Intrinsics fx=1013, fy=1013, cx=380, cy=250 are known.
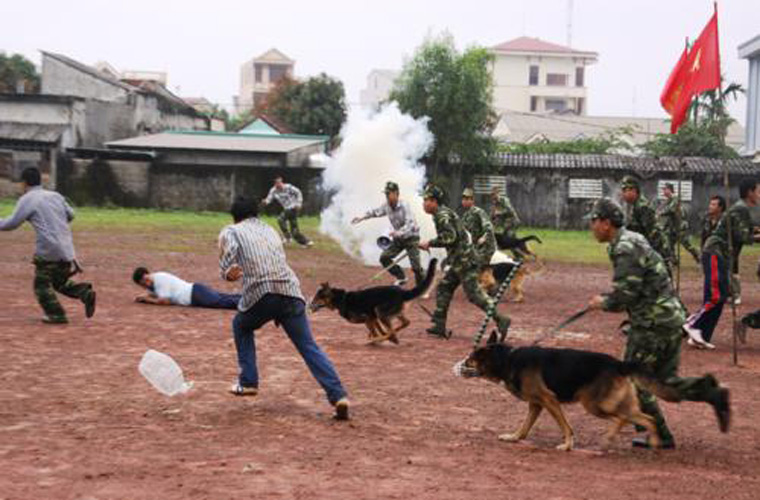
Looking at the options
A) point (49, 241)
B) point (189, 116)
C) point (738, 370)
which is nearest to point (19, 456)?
point (49, 241)

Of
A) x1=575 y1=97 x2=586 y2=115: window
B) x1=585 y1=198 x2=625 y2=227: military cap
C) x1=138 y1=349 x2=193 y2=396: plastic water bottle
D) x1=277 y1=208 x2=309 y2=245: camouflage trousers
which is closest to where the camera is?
x1=585 y1=198 x2=625 y2=227: military cap

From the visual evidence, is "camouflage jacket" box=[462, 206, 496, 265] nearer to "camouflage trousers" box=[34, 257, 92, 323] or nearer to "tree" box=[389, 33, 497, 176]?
"camouflage trousers" box=[34, 257, 92, 323]

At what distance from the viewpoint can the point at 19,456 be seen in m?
6.62

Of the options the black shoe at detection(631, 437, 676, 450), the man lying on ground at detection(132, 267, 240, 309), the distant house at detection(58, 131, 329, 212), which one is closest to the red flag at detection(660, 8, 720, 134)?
the black shoe at detection(631, 437, 676, 450)

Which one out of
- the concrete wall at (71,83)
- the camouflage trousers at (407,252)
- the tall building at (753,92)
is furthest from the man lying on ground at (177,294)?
the concrete wall at (71,83)

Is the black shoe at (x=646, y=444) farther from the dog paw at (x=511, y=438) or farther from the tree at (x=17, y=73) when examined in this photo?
the tree at (x=17, y=73)

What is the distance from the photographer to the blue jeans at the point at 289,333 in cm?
796

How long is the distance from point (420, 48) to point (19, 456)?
113 ft

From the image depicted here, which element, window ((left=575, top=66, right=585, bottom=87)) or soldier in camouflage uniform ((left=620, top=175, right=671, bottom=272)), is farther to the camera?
window ((left=575, top=66, right=585, bottom=87))

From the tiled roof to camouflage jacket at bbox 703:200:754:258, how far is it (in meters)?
89.6

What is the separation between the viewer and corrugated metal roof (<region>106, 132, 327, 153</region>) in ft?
134

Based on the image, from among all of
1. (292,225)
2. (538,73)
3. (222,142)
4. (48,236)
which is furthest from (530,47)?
(48,236)

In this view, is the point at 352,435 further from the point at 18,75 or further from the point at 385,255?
the point at 18,75

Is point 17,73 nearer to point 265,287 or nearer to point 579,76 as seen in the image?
point 579,76
